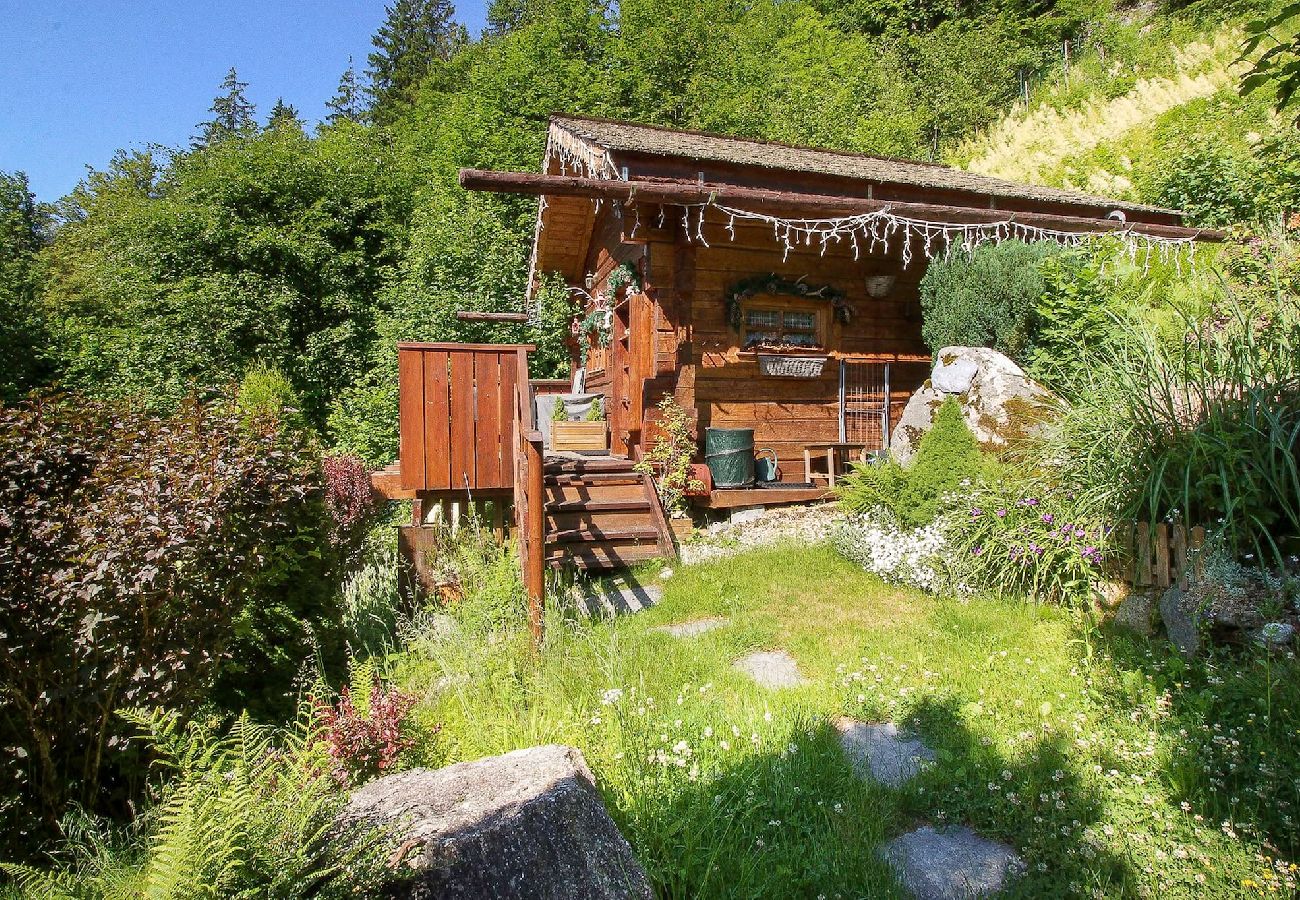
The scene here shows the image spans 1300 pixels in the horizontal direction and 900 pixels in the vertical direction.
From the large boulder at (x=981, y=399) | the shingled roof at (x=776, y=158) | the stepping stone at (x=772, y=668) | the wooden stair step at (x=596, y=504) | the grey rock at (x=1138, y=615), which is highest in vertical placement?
the shingled roof at (x=776, y=158)

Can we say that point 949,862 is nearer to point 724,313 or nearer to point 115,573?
→ point 115,573

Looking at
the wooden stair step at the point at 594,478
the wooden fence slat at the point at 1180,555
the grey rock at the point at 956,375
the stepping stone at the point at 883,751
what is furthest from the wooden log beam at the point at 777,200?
the wooden fence slat at the point at 1180,555

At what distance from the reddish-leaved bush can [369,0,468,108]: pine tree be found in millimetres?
33593

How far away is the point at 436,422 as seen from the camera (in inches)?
297

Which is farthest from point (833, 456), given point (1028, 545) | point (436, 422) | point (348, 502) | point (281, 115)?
point (281, 115)

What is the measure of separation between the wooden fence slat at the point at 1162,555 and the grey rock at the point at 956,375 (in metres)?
3.20

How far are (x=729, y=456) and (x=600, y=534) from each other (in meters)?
2.18

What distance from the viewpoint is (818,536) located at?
778cm

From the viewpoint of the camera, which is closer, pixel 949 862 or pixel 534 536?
pixel 949 862

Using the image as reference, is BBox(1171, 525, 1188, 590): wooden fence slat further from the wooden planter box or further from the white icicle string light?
the wooden planter box

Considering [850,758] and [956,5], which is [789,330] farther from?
[956,5]

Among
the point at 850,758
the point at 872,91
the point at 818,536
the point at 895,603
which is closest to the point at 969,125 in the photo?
the point at 872,91

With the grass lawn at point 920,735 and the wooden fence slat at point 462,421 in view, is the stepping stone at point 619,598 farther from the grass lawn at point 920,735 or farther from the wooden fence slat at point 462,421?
the wooden fence slat at point 462,421

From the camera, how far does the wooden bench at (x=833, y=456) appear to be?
31.1ft
